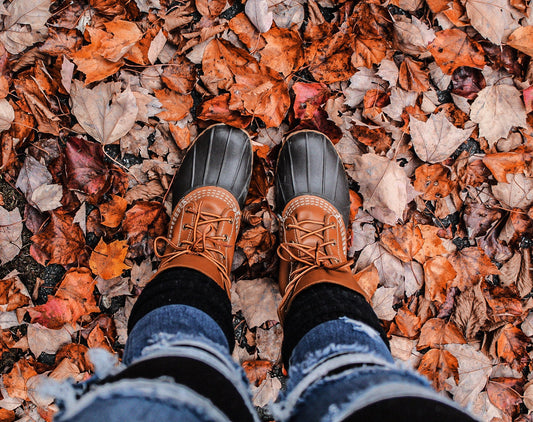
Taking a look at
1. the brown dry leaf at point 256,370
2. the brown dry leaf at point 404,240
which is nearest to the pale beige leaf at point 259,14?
the brown dry leaf at point 404,240

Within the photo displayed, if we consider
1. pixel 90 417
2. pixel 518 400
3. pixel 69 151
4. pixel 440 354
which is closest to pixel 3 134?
pixel 69 151

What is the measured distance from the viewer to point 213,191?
1387mm

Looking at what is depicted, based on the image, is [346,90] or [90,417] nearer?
[90,417]

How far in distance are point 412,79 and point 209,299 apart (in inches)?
41.7

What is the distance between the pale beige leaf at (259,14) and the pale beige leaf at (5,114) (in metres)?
0.88

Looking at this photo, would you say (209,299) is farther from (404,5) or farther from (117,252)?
(404,5)

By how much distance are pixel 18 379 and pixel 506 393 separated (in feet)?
6.00

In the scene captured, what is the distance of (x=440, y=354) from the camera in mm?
1375

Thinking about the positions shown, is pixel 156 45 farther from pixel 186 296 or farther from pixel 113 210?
pixel 186 296

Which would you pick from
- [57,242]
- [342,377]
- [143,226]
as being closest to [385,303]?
[342,377]

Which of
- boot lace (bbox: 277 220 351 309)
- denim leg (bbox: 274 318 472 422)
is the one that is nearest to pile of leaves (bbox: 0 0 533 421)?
boot lace (bbox: 277 220 351 309)

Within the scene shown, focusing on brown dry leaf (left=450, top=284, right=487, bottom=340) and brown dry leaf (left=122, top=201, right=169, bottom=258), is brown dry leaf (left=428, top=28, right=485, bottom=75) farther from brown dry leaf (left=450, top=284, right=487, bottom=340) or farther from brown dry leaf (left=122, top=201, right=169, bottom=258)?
brown dry leaf (left=122, top=201, right=169, bottom=258)

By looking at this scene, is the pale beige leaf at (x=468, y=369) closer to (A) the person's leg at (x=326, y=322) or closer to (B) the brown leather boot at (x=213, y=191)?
(A) the person's leg at (x=326, y=322)

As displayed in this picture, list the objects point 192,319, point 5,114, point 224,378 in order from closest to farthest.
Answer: point 224,378 → point 192,319 → point 5,114
